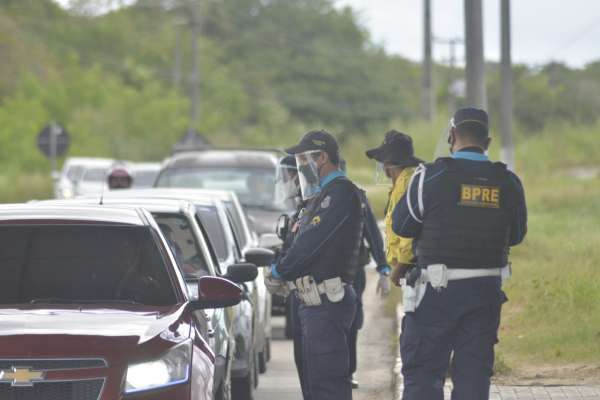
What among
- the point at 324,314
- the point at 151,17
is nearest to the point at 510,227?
the point at 324,314

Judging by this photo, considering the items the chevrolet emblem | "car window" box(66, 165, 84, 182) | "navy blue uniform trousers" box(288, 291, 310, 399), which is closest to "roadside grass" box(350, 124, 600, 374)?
"navy blue uniform trousers" box(288, 291, 310, 399)

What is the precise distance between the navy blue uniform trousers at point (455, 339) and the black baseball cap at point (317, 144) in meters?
1.13

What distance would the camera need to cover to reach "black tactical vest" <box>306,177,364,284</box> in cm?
811

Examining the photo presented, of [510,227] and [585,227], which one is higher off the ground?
[510,227]

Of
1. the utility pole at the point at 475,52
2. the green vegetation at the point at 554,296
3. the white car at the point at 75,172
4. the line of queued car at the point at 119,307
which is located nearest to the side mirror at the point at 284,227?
the line of queued car at the point at 119,307

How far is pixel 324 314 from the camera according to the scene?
8141mm

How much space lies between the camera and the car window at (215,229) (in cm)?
1144

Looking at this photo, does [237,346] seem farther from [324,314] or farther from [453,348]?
[453,348]

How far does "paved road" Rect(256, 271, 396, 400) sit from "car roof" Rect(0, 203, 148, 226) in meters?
3.52

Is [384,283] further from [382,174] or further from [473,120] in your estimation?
[473,120]

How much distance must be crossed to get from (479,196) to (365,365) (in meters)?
5.62

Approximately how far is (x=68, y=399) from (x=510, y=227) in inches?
100

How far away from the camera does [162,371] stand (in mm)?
6703

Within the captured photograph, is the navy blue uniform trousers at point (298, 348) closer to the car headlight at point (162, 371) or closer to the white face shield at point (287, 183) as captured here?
the white face shield at point (287, 183)
